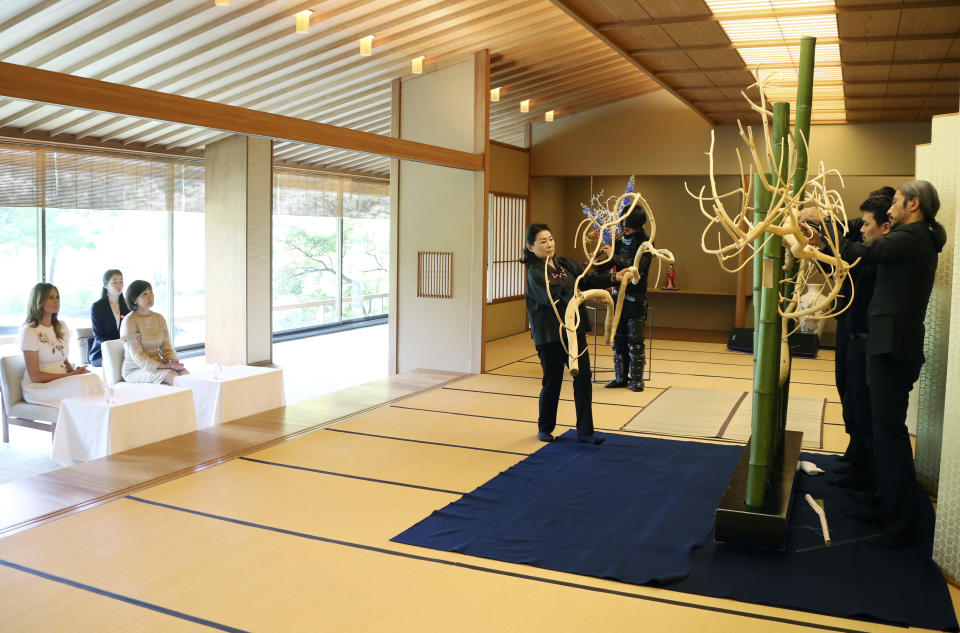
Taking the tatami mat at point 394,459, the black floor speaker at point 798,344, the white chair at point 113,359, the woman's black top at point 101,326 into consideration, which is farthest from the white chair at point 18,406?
the black floor speaker at point 798,344

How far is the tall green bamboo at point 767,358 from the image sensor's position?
3072 millimetres

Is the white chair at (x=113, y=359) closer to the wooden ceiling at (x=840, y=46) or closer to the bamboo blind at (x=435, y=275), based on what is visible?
the bamboo blind at (x=435, y=275)

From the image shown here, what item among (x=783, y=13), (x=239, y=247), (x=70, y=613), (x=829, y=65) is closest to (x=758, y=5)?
(x=783, y=13)

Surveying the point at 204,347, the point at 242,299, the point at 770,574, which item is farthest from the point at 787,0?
the point at 204,347

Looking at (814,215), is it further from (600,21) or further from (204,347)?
(204,347)

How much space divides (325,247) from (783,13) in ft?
26.4

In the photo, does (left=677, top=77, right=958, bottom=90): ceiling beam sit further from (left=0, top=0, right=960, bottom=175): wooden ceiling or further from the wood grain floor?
the wood grain floor

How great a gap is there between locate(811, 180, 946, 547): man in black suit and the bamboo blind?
173 inches

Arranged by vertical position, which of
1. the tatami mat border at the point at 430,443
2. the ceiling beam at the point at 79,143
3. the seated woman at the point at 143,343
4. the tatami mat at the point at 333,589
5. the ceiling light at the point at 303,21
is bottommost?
the tatami mat at the point at 333,589

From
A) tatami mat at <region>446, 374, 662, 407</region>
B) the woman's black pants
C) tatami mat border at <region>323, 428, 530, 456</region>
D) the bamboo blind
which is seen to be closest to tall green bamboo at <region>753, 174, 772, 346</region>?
the woman's black pants

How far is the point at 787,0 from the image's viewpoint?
4723mm

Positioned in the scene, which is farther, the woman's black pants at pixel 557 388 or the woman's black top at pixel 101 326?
the woman's black top at pixel 101 326

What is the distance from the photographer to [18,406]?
16.9 ft

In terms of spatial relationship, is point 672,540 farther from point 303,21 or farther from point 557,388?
point 303,21
